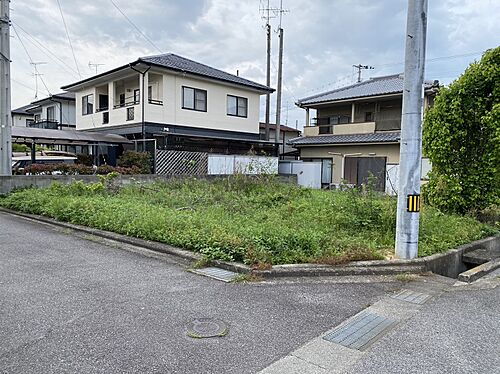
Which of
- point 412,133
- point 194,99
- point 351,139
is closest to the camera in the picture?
point 412,133

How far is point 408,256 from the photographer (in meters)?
4.97

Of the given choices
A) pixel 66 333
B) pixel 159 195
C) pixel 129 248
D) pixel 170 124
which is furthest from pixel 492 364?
pixel 170 124

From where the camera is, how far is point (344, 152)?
20.1m

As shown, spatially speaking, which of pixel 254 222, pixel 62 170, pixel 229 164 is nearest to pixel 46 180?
pixel 62 170

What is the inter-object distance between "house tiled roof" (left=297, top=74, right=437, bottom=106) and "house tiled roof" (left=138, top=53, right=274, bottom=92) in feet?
10.7

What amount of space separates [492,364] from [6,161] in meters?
12.7

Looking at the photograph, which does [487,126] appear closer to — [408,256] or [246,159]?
[408,256]

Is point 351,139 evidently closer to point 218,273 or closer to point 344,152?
point 344,152

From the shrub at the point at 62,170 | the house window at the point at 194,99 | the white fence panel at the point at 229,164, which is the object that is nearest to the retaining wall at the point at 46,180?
the shrub at the point at 62,170

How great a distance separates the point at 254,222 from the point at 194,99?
1305 centimetres

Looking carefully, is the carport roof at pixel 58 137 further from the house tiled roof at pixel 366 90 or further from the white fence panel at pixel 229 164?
the house tiled roof at pixel 366 90

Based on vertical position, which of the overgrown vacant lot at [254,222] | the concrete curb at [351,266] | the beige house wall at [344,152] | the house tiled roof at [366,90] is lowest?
the concrete curb at [351,266]

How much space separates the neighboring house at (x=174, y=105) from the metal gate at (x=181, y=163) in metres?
1.56

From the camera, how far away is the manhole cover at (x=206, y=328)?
297 centimetres
